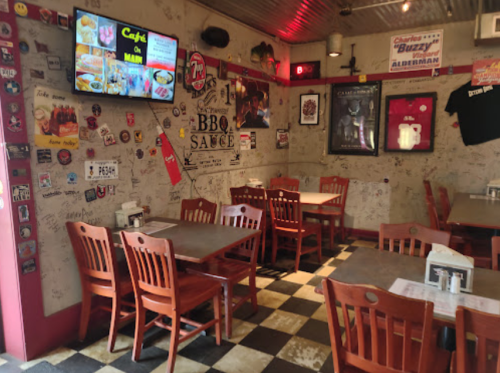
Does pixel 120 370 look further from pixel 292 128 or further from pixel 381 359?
pixel 292 128

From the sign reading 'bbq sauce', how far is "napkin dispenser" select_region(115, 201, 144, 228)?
118 cm

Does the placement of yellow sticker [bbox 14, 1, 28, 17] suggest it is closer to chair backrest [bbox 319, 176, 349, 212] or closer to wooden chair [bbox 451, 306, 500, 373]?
wooden chair [bbox 451, 306, 500, 373]

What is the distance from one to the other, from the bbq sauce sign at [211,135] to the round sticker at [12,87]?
177cm

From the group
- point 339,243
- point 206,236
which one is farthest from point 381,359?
point 339,243

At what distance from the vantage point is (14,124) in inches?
89.7

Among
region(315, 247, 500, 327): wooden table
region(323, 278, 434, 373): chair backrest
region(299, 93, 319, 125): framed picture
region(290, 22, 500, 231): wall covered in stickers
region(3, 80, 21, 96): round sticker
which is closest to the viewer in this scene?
region(323, 278, 434, 373): chair backrest

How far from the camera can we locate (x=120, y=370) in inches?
91.5

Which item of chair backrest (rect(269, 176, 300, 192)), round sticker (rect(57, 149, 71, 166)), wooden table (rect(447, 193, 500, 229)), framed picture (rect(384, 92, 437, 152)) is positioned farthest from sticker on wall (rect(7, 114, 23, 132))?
framed picture (rect(384, 92, 437, 152))

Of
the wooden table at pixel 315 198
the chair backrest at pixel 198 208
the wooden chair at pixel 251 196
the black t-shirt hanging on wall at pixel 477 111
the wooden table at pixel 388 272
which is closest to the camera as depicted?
the wooden table at pixel 388 272

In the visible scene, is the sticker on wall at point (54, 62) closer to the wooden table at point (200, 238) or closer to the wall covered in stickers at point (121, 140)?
the wall covered in stickers at point (121, 140)

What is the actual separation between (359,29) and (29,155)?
435 cm

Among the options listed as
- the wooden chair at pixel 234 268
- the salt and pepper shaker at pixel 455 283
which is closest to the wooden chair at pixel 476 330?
the salt and pepper shaker at pixel 455 283

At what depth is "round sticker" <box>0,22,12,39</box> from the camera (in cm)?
219

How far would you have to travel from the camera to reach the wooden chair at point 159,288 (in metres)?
2.15
